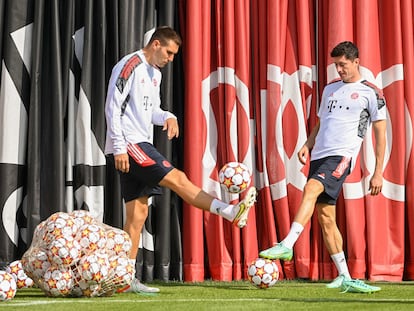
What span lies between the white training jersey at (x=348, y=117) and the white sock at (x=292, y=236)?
62 cm

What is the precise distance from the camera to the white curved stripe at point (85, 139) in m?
7.35

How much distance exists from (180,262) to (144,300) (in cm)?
240

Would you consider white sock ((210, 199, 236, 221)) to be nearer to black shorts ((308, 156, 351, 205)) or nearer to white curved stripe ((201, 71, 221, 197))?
black shorts ((308, 156, 351, 205))

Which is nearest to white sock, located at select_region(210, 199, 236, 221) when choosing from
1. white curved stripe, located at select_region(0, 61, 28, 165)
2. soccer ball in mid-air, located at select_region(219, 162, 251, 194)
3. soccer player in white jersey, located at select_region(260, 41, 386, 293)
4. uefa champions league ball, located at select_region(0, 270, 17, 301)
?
soccer ball in mid-air, located at select_region(219, 162, 251, 194)

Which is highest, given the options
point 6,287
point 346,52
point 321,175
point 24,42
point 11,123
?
point 24,42

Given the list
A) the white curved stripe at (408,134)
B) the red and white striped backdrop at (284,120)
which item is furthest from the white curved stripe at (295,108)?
the white curved stripe at (408,134)

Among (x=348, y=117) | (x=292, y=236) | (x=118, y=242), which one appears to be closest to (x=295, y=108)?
(x=348, y=117)

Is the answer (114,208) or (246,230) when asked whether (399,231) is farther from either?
(114,208)

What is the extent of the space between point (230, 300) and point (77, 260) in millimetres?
932

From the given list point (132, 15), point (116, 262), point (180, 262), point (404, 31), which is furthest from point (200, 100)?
point (116, 262)

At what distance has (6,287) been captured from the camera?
16.8 ft

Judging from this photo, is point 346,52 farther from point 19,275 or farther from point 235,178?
point 19,275

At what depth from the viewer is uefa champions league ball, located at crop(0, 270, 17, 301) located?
5121 mm

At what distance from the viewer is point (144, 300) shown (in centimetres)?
526
